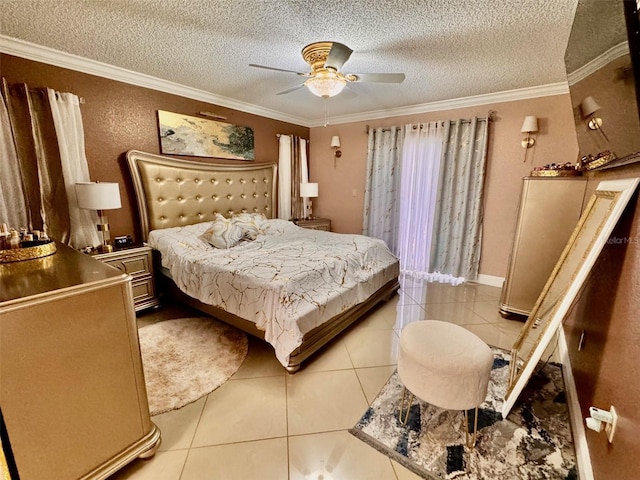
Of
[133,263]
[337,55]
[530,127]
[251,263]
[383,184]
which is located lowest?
[133,263]

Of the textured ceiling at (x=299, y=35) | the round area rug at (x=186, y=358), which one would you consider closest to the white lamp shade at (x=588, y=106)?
the textured ceiling at (x=299, y=35)

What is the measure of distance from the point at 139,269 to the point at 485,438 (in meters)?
3.17

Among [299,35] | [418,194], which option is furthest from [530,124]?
[299,35]

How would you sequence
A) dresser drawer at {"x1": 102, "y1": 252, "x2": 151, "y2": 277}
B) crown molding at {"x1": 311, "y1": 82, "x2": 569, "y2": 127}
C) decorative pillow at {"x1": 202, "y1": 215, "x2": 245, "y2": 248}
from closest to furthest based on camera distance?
1. dresser drawer at {"x1": 102, "y1": 252, "x2": 151, "y2": 277}
2. decorative pillow at {"x1": 202, "y1": 215, "x2": 245, "y2": 248}
3. crown molding at {"x1": 311, "y1": 82, "x2": 569, "y2": 127}

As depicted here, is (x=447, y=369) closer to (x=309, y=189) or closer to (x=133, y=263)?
(x=133, y=263)

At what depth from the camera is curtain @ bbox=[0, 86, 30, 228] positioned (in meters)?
2.18

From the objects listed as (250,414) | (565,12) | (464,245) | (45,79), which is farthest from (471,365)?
(45,79)

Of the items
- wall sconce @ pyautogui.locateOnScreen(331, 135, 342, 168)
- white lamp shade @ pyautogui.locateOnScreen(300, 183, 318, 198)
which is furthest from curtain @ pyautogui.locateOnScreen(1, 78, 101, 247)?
wall sconce @ pyautogui.locateOnScreen(331, 135, 342, 168)

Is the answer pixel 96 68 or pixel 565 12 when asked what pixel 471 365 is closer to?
pixel 565 12

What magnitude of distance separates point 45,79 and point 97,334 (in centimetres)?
268

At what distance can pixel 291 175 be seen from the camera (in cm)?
483

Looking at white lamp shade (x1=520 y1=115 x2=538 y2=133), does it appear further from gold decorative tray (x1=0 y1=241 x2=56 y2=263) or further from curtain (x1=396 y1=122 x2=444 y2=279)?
gold decorative tray (x1=0 y1=241 x2=56 y2=263)

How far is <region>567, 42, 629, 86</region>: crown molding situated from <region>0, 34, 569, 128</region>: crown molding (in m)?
2.02

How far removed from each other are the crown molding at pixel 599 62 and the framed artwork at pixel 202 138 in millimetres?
3631
